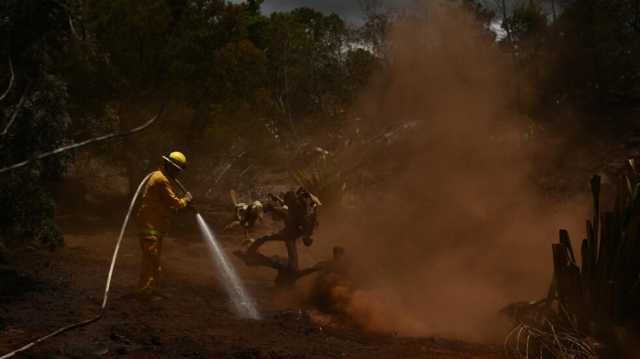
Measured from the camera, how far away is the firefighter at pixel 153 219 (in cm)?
694

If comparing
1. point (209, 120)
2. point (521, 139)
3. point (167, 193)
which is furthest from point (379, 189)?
point (167, 193)

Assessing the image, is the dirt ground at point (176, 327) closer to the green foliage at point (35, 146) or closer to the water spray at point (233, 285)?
the water spray at point (233, 285)

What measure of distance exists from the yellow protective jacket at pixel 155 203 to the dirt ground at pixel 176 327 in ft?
3.11

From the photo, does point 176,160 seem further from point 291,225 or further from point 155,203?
point 291,225

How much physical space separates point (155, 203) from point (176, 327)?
73.8 inches

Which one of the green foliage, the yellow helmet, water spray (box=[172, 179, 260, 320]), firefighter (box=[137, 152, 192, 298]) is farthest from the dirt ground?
the yellow helmet

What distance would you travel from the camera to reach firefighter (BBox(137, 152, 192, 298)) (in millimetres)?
6941

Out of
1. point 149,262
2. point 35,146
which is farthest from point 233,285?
point 35,146

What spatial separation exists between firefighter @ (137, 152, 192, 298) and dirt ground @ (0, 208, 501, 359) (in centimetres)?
32

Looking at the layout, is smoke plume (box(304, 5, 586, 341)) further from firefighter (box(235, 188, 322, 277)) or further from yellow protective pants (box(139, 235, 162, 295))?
yellow protective pants (box(139, 235, 162, 295))

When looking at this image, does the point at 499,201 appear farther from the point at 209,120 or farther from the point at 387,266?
the point at 209,120

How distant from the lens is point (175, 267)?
10844 mm

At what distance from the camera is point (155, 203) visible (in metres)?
7.06

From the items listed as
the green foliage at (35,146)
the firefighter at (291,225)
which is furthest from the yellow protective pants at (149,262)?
the green foliage at (35,146)
